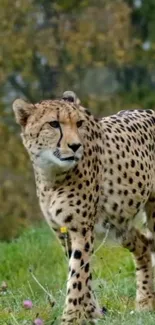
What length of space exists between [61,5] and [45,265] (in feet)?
45.3

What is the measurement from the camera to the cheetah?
6.52m

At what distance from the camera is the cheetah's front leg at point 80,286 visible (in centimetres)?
649

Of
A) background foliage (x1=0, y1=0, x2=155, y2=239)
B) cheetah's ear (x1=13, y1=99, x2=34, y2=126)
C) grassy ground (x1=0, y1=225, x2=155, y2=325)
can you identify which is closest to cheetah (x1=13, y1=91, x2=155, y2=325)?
cheetah's ear (x1=13, y1=99, x2=34, y2=126)

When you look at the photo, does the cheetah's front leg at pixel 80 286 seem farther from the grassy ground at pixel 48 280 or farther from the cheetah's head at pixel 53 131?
the cheetah's head at pixel 53 131

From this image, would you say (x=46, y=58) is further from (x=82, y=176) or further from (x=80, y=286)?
(x=80, y=286)

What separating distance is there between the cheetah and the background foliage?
44.6ft

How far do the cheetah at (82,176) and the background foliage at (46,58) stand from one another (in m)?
13.6

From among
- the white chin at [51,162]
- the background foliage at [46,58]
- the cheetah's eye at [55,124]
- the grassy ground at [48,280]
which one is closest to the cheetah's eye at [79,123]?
the cheetah's eye at [55,124]

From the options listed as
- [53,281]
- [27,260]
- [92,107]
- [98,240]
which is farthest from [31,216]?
[98,240]

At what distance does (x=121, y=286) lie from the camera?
8078 mm

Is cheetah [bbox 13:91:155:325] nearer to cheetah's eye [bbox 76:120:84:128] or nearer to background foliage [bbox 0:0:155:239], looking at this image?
cheetah's eye [bbox 76:120:84:128]

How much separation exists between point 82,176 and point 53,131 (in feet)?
1.11

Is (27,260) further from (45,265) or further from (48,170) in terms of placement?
(48,170)

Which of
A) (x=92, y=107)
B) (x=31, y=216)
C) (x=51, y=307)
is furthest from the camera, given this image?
(x=92, y=107)
